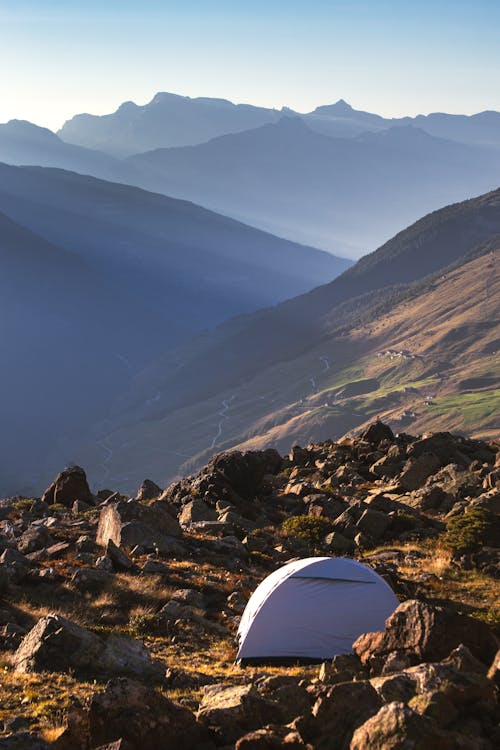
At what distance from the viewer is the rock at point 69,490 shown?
148 ft

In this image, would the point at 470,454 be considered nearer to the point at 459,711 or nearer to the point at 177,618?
the point at 177,618

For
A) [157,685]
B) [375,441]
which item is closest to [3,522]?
[157,685]

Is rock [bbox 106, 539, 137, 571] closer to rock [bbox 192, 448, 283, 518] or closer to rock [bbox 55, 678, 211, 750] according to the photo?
rock [bbox 192, 448, 283, 518]

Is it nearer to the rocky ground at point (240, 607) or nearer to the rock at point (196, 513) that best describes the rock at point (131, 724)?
the rocky ground at point (240, 607)

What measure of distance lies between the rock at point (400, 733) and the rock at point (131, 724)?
2.93 m

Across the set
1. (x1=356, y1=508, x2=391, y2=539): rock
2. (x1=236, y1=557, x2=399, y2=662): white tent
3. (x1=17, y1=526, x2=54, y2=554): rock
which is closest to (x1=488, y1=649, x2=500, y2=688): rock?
(x1=236, y1=557, x2=399, y2=662): white tent

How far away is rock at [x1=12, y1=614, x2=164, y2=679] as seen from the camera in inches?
676

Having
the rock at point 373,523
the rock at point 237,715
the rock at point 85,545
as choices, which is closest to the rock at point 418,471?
the rock at point 373,523

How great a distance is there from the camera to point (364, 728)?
36.9ft

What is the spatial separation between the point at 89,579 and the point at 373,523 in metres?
13.6

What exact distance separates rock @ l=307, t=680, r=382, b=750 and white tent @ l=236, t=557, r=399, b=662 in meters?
8.74

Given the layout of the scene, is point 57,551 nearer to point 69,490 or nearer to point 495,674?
point 69,490

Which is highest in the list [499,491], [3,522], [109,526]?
[499,491]

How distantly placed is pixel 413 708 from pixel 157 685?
6.68 meters
